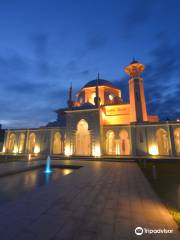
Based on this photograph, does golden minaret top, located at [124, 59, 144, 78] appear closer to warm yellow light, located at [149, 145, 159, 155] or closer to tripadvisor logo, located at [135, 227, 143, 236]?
warm yellow light, located at [149, 145, 159, 155]

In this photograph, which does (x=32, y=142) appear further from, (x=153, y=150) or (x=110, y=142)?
(x=153, y=150)

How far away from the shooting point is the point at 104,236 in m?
2.26

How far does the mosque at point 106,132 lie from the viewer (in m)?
22.4

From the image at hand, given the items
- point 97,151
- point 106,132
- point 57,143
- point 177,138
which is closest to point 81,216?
point 97,151

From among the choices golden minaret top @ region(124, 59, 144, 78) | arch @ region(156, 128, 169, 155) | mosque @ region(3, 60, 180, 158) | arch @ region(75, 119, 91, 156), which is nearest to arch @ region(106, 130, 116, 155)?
mosque @ region(3, 60, 180, 158)

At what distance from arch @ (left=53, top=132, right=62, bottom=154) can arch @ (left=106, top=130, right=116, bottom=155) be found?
9804 mm

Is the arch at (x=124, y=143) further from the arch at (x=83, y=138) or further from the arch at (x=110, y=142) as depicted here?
the arch at (x=83, y=138)

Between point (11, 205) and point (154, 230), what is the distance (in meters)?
3.29

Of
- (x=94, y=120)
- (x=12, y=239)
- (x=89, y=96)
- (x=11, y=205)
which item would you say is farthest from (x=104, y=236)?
(x=89, y=96)

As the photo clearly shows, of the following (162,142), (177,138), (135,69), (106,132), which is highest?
(135,69)

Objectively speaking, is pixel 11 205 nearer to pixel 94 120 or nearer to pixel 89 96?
pixel 94 120

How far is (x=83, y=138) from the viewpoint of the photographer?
24.8 m

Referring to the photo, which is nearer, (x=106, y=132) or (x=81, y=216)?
(x=81, y=216)

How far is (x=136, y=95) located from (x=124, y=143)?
9.33 m
